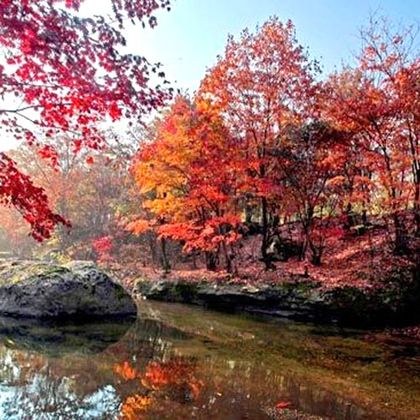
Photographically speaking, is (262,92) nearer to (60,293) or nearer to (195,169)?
(195,169)

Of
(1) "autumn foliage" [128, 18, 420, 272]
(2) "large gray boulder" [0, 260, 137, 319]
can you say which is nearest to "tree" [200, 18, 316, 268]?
(1) "autumn foliage" [128, 18, 420, 272]

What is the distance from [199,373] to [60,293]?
258 inches

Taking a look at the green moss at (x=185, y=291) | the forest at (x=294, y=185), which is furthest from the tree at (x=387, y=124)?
the green moss at (x=185, y=291)

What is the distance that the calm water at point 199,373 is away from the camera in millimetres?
6316

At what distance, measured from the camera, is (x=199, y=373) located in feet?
26.3

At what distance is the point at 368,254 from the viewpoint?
19328 mm

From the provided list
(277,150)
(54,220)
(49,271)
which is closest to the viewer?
(54,220)

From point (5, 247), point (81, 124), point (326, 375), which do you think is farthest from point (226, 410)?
point (5, 247)

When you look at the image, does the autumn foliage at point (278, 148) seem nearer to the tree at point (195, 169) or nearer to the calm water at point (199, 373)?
the tree at point (195, 169)

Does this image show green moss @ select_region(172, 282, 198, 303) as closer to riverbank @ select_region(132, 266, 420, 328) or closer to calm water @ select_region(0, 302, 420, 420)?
riverbank @ select_region(132, 266, 420, 328)

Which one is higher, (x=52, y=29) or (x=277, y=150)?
(x=277, y=150)

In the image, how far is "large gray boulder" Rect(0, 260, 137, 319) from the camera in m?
13.0

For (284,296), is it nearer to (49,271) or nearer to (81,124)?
(49,271)

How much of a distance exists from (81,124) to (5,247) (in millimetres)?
44289
